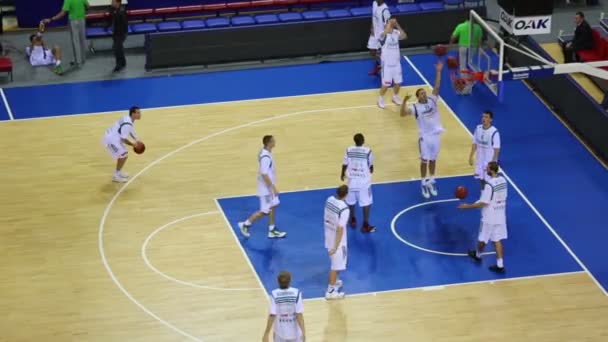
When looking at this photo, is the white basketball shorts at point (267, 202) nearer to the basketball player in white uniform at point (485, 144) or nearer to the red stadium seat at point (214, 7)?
the basketball player in white uniform at point (485, 144)

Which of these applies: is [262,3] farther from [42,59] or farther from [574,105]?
[574,105]

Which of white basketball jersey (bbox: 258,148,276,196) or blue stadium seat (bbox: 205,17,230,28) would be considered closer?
white basketball jersey (bbox: 258,148,276,196)

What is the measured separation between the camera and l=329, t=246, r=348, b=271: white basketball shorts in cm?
1781

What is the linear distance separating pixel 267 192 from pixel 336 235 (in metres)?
Answer: 2.31

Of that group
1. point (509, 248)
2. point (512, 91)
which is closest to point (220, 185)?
point (509, 248)

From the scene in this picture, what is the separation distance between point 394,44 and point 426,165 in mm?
4305

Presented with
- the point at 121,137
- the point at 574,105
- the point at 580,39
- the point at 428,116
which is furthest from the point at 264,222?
the point at 580,39

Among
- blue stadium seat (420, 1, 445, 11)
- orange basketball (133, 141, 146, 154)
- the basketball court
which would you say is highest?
orange basketball (133, 141, 146, 154)

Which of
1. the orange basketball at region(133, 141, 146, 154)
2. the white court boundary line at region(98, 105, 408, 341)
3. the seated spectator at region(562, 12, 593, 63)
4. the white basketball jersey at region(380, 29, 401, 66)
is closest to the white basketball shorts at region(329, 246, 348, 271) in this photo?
the white court boundary line at region(98, 105, 408, 341)

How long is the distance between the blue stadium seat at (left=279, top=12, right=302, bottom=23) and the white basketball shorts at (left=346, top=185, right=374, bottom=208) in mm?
9622

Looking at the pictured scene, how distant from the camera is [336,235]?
691 inches

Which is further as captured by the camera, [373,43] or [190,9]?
[190,9]

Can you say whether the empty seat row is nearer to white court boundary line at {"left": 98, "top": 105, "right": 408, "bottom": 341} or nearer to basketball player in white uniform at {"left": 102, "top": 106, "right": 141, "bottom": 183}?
white court boundary line at {"left": 98, "top": 105, "right": 408, "bottom": 341}

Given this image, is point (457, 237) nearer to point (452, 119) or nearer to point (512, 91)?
point (452, 119)
